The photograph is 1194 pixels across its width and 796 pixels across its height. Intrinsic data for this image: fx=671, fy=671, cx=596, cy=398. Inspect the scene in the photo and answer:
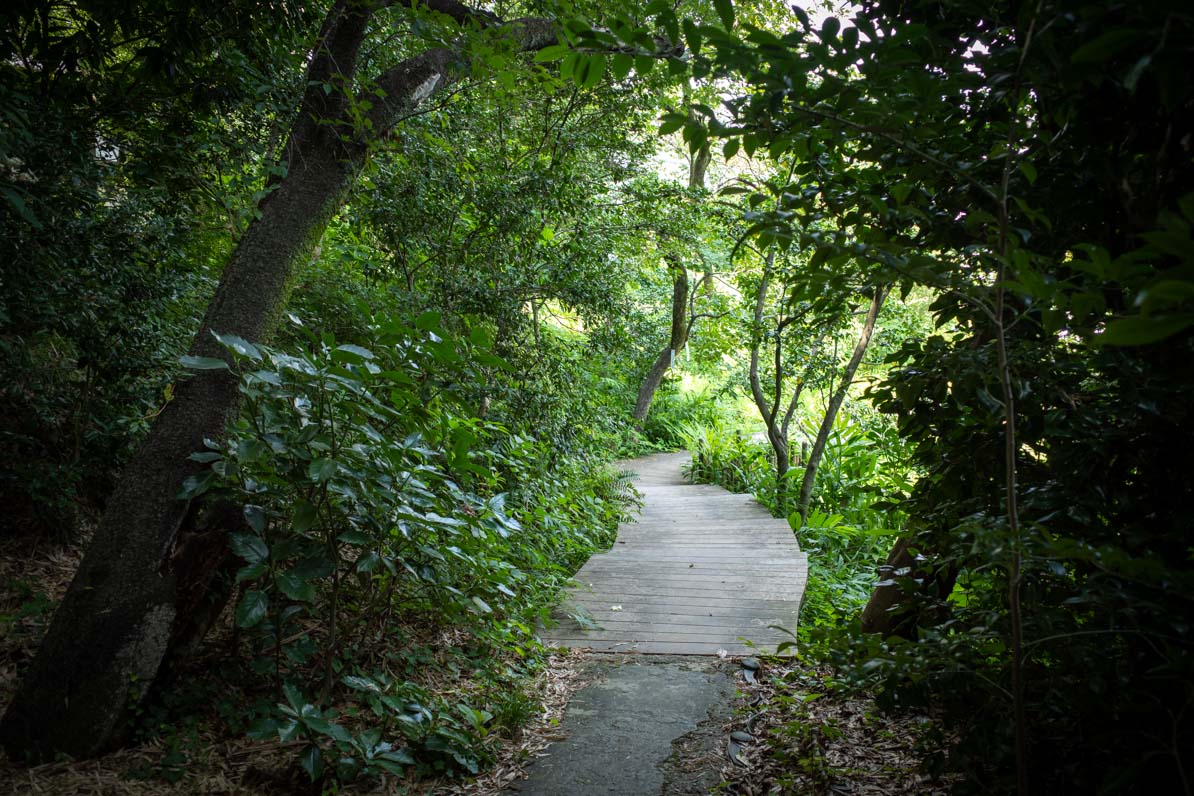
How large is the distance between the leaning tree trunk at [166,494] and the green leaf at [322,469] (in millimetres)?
718

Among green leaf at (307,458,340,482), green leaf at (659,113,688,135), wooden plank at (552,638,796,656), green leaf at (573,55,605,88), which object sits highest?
green leaf at (573,55,605,88)

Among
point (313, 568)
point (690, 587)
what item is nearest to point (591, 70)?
point (313, 568)

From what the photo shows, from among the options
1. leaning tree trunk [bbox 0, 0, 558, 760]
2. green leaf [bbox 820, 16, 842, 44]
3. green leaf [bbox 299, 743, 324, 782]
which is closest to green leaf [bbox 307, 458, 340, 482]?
leaning tree trunk [bbox 0, 0, 558, 760]

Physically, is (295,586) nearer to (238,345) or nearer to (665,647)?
(238,345)

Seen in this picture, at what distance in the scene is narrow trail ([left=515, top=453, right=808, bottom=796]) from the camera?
275 centimetres

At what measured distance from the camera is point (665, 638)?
4.30 m

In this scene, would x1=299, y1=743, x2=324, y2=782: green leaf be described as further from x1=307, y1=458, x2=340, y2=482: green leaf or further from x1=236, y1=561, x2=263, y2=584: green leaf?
x1=307, y1=458, x2=340, y2=482: green leaf

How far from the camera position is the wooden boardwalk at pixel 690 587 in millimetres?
4289

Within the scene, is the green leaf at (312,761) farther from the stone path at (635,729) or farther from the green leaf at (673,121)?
the green leaf at (673,121)

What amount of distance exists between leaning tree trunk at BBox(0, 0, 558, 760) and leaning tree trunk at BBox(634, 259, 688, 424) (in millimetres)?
9067

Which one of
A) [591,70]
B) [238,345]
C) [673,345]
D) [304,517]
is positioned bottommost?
[304,517]

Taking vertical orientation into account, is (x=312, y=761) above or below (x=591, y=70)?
below

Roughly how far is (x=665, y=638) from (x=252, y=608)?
2739 mm

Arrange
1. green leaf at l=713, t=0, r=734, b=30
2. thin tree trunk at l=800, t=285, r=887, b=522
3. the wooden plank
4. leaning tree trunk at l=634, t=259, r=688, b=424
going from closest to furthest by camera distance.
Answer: green leaf at l=713, t=0, r=734, b=30 → the wooden plank → thin tree trunk at l=800, t=285, r=887, b=522 → leaning tree trunk at l=634, t=259, r=688, b=424
